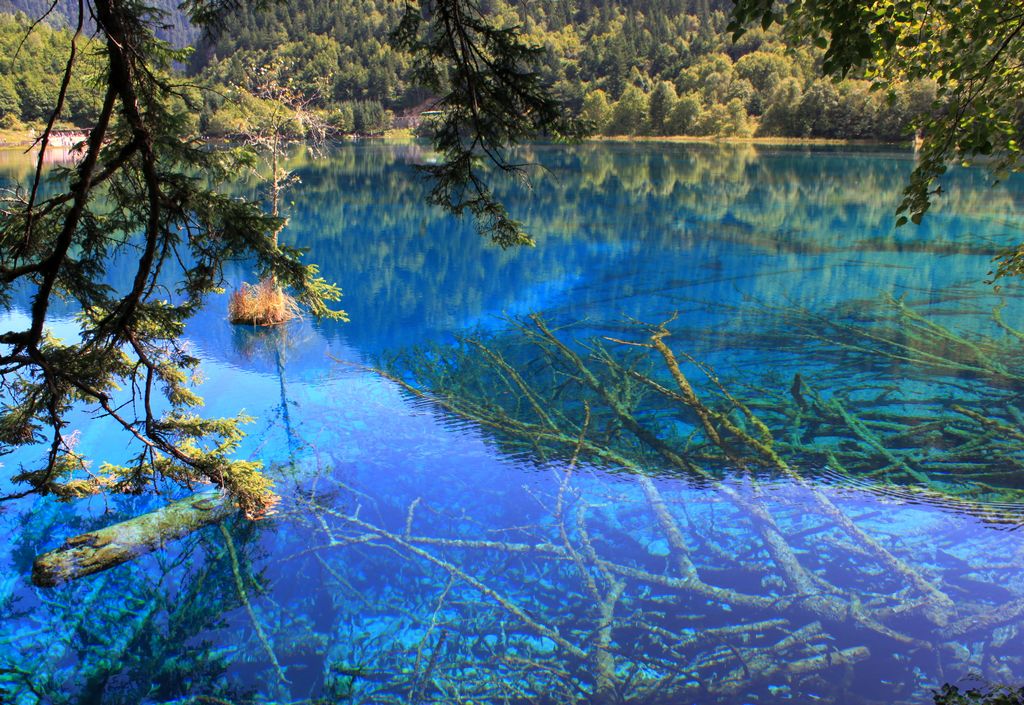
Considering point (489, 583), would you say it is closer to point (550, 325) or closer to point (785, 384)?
point (785, 384)

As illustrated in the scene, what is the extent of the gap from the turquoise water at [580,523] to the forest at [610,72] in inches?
1714

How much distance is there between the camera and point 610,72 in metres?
104

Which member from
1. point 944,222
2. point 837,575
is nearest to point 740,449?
point 837,575

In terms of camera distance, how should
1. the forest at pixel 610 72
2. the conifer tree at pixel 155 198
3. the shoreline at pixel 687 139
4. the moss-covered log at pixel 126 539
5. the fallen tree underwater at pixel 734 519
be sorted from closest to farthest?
the conifer tree at pixel 155 198 → the fallen tree underwater at pixel 734 519 → the moss-covered log at pixel 126 539 → the shoreline at pixel 687 139 → the forest at pixel 610 72

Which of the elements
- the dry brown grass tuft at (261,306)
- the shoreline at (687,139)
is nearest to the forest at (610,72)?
the shoreline at (687,139)

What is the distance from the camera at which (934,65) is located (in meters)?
4.02

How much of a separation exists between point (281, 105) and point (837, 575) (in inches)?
516

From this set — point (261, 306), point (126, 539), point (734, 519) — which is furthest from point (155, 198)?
point (261, 306)

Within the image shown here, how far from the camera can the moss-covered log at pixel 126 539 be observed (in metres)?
6.20

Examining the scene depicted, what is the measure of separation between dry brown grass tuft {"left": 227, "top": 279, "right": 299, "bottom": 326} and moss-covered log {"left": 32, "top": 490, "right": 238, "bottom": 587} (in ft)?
23.6

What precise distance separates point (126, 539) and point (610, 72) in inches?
4230

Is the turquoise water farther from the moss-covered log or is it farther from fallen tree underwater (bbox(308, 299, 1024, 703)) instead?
the moss-covered log

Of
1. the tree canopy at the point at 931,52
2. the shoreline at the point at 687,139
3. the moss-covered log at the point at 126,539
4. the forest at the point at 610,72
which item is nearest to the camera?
the tree canopy at the point at 931,52

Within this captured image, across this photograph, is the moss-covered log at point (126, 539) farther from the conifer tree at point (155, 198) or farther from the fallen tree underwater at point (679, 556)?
the conifer tree at point (155, 198)
